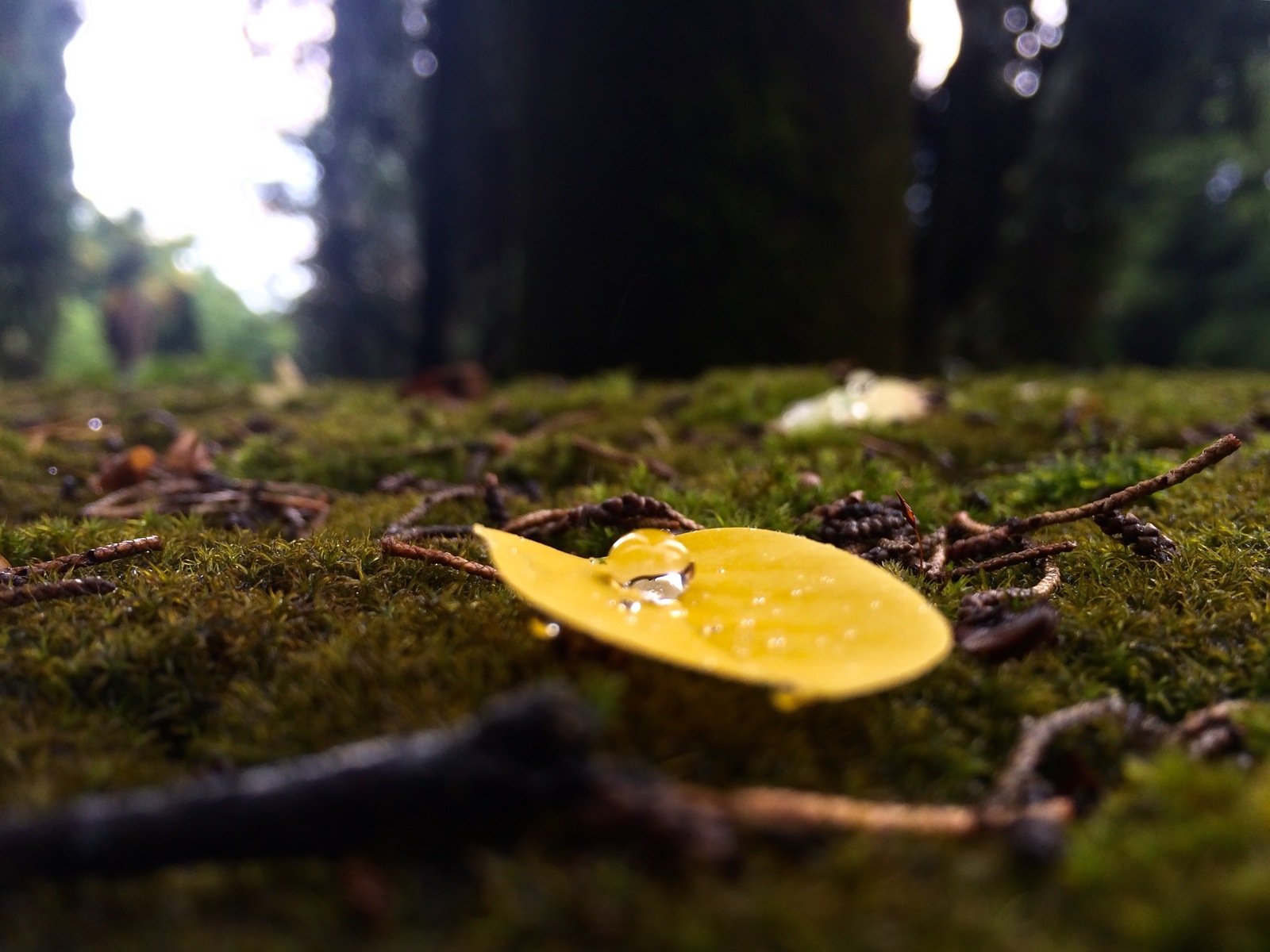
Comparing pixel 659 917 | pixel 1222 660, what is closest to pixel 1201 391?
pixel 1222 660

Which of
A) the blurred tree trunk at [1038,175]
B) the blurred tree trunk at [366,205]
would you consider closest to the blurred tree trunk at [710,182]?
the blurred tree trunk at [1038,175]

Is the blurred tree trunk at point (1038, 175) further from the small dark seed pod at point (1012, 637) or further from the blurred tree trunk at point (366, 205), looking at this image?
the small dark seed pod at point (1012, 637)

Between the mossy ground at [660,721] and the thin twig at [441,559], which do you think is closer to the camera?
the mossy ground at [660,721]

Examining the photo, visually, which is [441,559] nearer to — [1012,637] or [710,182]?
[1012,637]

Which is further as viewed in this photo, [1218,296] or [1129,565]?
[1218,296]

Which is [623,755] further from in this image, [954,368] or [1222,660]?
[954,368]

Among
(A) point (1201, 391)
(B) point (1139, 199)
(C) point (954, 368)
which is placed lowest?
(C) point (954, 368)

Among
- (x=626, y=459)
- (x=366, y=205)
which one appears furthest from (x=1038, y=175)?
(x=366, y=205)

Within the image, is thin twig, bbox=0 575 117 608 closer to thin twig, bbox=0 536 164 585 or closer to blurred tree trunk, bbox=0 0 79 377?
thin twig, bbox=0 536 164 585
